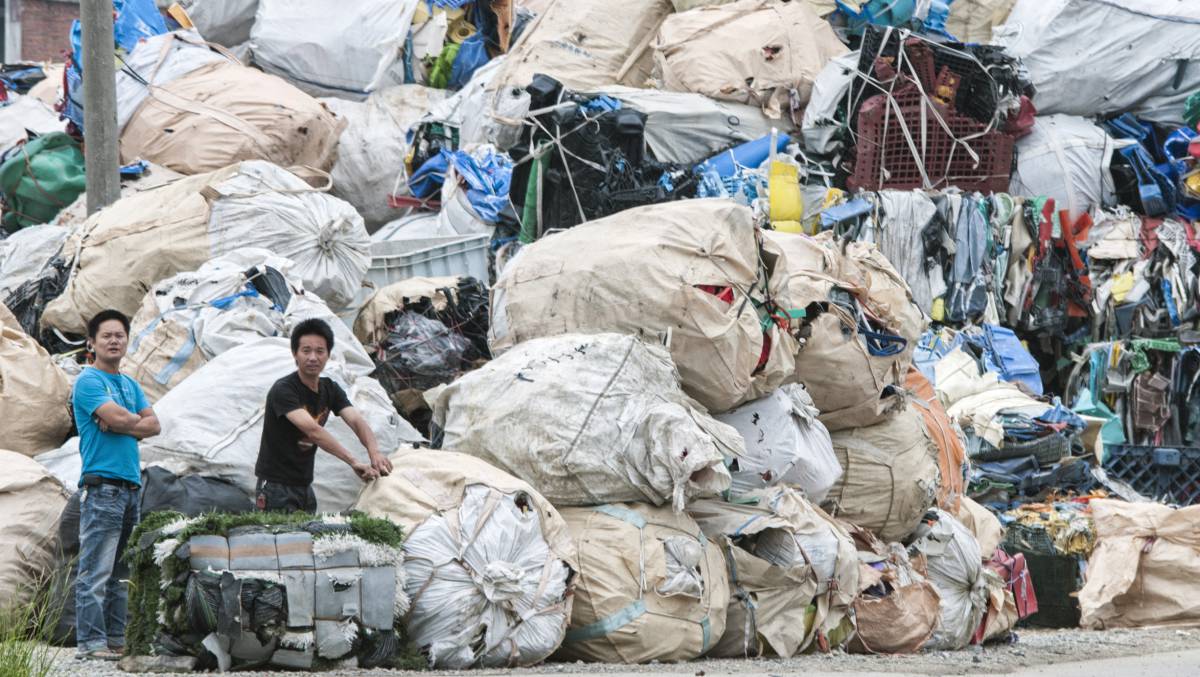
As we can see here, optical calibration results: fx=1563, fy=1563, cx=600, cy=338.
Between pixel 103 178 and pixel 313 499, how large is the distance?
12.5 ft

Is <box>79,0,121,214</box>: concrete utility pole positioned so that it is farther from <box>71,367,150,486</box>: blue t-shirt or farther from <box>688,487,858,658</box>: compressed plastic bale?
<box>688,487,858,658</box>: compressed plastic bale

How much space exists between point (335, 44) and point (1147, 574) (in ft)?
22.3

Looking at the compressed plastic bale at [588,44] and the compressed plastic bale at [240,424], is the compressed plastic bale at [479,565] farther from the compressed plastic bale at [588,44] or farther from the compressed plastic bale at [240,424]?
the compressed plastic bale at [588,44]

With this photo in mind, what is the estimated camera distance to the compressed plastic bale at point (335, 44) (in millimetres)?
11500

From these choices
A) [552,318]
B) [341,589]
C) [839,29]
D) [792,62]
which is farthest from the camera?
[839,29]

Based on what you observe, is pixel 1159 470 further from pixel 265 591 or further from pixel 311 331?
pixel 265 591

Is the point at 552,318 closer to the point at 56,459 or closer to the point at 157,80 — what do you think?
the point at 56,459

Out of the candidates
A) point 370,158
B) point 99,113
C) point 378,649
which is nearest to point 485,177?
point 370,158

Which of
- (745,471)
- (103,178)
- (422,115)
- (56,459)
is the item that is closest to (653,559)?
(745,471)

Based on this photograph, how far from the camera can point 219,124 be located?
30.2ft

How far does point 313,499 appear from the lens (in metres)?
5.18

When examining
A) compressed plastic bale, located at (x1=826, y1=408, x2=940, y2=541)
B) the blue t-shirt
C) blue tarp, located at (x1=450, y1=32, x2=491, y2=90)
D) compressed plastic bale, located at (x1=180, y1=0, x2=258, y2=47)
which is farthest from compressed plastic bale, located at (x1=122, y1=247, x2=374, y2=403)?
compressed plastic bale, located at (x1=180, y1=0, x2=258, y2=47)

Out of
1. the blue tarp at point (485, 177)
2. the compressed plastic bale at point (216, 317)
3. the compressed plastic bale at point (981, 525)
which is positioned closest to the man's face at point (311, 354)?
the compressed plastic bale at point (216, 317)

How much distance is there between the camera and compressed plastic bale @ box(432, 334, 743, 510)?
17.4 feet
